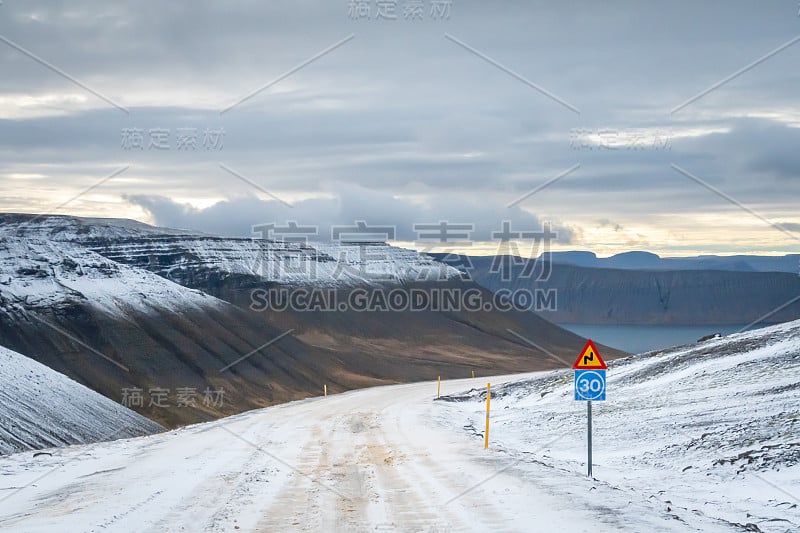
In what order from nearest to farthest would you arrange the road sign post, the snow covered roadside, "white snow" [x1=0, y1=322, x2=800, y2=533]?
"white snow" [x1=0, y1=322, x2=800, y2=533] → the snow covered roadside → the road sign post

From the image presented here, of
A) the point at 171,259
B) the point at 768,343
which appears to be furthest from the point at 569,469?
the point at 171,259

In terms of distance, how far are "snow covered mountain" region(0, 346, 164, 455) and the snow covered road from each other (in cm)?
339

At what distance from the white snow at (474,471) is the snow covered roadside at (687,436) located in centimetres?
7

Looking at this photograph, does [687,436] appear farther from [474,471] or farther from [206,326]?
[206,326]

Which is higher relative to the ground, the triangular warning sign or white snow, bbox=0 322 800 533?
the triangular warning sign

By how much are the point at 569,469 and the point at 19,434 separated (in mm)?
16635

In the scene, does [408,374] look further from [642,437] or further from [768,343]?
[642,437]

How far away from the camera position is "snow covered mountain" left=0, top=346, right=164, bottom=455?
1049 inches

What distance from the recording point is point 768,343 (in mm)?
31531

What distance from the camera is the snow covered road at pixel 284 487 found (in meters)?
12.8

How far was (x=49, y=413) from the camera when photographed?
2978 centimetres

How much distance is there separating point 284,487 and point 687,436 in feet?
33.3

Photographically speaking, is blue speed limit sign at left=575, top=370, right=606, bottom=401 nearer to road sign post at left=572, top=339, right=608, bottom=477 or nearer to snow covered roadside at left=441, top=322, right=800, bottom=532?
road sign post at left=572, top=339, right=608, bottom=477

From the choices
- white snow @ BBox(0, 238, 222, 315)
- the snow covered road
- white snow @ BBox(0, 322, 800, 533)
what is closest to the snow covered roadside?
white snow @ BBox(0, 322, 800, 533)
